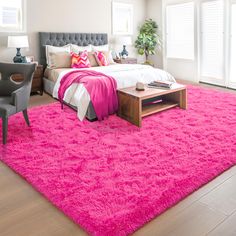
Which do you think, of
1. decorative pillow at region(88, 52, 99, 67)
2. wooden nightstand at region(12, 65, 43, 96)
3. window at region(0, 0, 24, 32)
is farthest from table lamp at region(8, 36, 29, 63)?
decorative pillow at region(88, 52, 99, 67)

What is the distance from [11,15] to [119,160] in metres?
4.27

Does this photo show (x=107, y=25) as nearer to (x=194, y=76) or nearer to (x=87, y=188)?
(x=194, y=76)

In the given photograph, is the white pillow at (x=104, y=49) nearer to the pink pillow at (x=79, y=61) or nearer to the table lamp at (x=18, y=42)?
the pink pillow at (x=79, y=61)

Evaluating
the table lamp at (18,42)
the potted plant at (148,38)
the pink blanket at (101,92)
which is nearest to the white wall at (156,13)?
the potted plant at (148,38)

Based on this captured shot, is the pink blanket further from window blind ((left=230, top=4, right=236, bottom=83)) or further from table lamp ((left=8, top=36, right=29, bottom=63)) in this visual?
window blind ((left=230, top=4, right=236, bottom=83))

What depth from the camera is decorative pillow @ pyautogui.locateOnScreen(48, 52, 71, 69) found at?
5.76m

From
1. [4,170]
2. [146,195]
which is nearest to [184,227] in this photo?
[146,195]

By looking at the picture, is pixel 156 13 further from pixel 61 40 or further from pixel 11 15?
pixel 11 15

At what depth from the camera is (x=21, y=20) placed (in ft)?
19.1

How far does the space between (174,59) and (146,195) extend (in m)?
6.05

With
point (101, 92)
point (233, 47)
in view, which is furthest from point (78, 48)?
point (233, 47)

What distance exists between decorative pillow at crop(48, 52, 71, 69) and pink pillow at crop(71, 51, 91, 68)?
11cm

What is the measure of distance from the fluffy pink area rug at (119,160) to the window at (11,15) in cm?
221

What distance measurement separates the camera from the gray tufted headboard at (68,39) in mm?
6062
